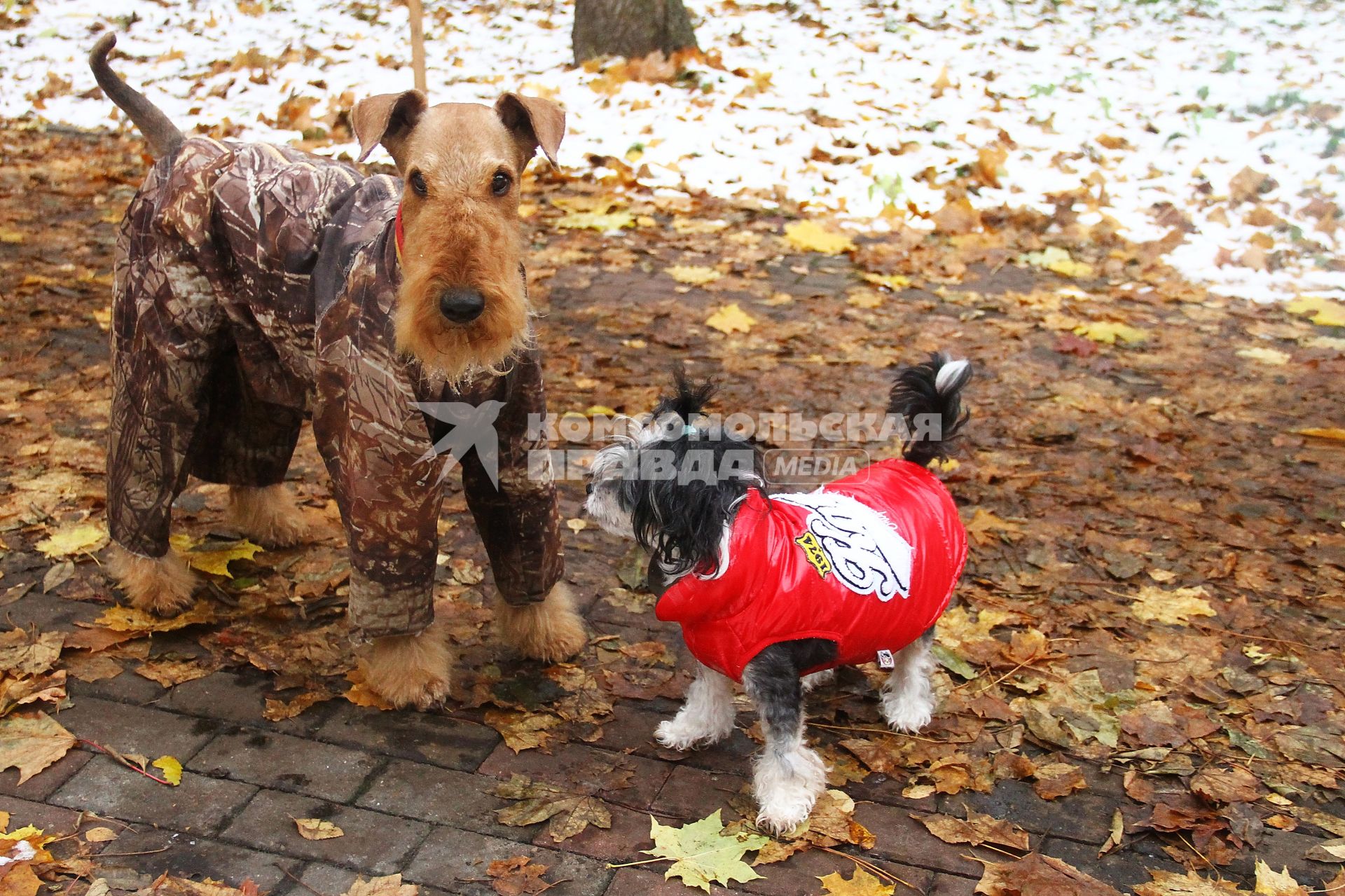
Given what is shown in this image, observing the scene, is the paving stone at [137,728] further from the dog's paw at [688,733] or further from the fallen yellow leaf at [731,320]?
the fallen yellow leaf at [731,320]

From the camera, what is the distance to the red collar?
3295 millimetres

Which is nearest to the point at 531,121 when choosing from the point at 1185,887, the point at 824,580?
the point at 824,580

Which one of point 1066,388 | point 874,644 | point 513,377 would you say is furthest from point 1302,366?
point 513,377

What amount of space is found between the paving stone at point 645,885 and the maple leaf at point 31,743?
72.5 inches

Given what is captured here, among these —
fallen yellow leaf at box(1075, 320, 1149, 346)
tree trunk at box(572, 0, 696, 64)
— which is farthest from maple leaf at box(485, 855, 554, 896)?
tree trunk at box(572, 0, 696, 64)

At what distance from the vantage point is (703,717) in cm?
372

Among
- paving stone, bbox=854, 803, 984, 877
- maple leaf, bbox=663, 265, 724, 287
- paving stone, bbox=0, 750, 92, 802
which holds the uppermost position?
maple leaf, bbox=663, 265, 724, 287

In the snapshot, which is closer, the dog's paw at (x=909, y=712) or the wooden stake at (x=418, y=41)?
the dog's paw at (x=909, y=712)

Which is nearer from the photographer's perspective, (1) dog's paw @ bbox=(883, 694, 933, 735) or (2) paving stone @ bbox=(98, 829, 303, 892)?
(2) paving stone @ bbox=(98, 829, 303, 892)

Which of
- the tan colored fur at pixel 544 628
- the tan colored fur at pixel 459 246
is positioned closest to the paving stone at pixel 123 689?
the tan colored fur at pixel 544 628

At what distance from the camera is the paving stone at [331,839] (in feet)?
10.5

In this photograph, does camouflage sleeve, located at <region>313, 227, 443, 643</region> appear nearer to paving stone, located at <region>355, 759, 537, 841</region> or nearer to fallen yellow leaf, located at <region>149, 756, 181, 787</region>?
paving stone, located at <region>355, 759, 537, 841</region>

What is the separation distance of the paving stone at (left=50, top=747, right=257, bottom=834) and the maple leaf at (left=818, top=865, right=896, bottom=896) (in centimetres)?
179

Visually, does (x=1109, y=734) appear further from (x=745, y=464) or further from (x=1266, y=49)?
(x=1266, y=49)
